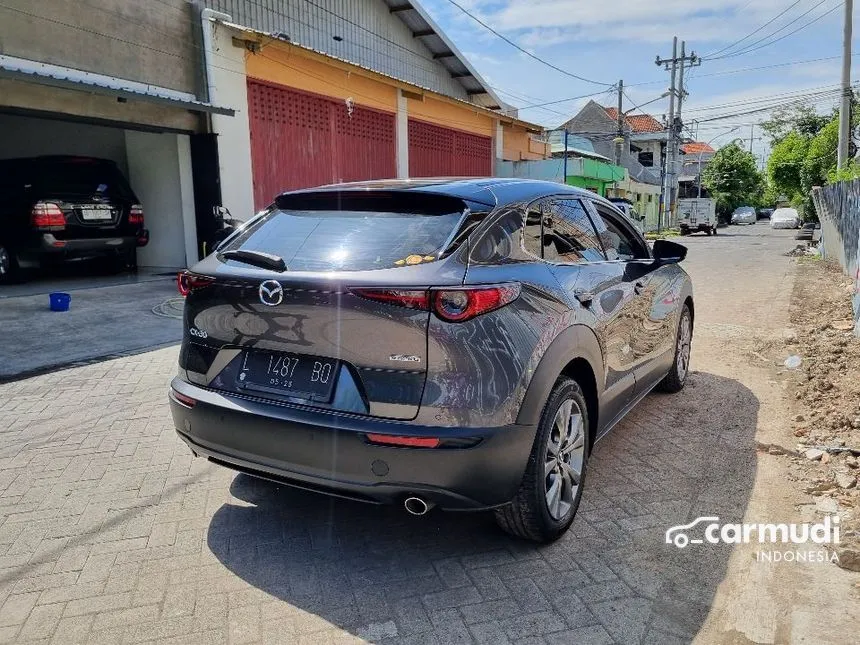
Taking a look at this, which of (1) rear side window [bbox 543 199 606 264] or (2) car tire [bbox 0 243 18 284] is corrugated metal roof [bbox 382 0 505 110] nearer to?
(2) car tire [bbox 0 243 18 284]

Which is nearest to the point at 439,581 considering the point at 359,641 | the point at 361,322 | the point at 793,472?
the point at 359,641

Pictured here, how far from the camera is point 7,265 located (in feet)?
31.7

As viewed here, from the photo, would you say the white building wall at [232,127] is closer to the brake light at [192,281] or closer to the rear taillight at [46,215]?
the rear taillight at [46,215]

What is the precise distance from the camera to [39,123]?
40.7 ft

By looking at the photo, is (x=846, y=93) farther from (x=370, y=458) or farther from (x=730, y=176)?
(x=730, y=176)

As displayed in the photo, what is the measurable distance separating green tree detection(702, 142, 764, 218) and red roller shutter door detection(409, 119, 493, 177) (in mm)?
45024

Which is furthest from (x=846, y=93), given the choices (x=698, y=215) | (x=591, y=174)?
(x=698, y=215)

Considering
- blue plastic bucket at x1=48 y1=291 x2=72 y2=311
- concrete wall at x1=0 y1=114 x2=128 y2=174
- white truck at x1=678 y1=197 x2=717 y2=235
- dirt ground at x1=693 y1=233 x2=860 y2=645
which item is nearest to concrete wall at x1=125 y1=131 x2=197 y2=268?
concrete wall at x1=0 y1=114 x2=128 y2=174

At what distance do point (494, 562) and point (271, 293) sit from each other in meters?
1.54

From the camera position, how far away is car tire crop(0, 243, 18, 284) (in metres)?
9.55

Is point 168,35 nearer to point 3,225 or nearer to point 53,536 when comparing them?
point 3,225

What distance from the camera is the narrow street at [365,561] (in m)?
2.41

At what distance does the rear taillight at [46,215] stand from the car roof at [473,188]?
737 cm

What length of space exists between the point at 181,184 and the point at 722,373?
9.16m
